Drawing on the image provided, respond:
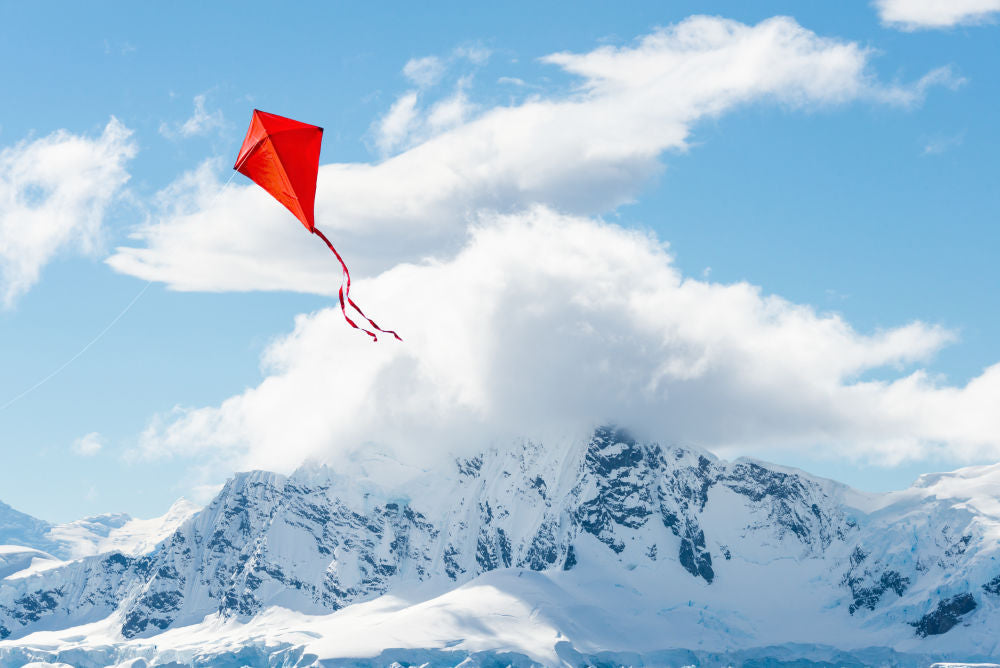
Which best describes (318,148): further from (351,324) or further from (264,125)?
(351,324)

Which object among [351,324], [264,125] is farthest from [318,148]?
[351,324]

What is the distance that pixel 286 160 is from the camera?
165 ft

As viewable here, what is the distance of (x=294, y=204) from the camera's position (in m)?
51.2

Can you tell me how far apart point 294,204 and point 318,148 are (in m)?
2.44

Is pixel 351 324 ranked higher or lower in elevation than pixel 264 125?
lower

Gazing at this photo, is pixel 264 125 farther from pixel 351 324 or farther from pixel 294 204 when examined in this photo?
pixel 351 324

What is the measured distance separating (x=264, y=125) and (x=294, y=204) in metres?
3.32

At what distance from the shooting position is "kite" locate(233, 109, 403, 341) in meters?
50.2

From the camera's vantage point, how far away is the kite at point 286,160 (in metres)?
50.2

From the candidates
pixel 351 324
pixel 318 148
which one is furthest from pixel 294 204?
pixel 351 324

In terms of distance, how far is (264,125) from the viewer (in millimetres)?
50562

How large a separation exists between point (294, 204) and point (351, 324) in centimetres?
561

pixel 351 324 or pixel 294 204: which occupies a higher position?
pixel 294 204

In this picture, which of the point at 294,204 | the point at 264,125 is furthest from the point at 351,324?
the point at 264,125
